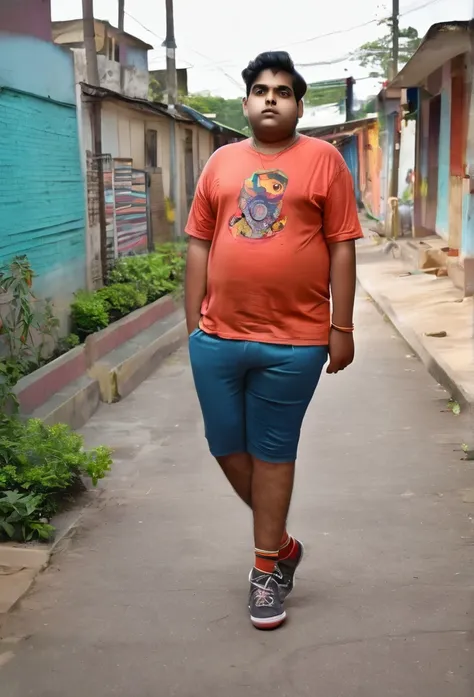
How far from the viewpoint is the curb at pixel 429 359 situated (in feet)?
20.0

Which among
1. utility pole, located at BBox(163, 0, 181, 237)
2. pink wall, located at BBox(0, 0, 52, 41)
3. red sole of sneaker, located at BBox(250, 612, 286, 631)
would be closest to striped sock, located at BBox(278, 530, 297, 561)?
red sole of sneaker, located at BBox(250, 612, 286, 631)

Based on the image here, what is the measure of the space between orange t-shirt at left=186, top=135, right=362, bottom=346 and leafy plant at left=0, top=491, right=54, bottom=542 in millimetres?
1350

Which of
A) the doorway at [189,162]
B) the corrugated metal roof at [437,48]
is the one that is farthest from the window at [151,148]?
the corrugated metal roof at [437,48]

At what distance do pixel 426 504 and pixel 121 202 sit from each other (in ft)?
24.6

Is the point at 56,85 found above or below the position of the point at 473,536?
above

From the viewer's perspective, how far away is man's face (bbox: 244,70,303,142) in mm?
2791

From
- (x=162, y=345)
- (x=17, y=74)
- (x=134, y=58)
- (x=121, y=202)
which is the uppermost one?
(x=134, y=58)

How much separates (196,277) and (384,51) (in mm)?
27270

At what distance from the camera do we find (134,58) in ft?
64.8

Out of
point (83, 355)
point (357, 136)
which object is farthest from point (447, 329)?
point (357, 136)

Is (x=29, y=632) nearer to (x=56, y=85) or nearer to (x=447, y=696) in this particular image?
(x=447, y=696)

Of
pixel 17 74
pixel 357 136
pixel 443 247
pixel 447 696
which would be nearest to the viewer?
pixel 447 696

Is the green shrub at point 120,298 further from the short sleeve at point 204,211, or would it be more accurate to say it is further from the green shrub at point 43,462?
the short sleeve at point 204,211

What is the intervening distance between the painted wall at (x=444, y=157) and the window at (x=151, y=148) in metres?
4.64
